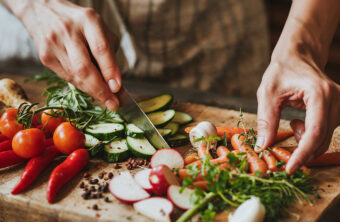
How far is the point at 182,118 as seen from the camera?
9.06ft

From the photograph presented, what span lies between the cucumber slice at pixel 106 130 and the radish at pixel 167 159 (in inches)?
16.4

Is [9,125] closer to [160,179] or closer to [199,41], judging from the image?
[160,179]

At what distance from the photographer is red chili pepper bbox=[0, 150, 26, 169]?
7.02ft

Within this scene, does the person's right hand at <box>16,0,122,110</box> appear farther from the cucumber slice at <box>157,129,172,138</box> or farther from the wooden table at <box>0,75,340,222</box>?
the wooden table at <box>0,75,340,222</box>

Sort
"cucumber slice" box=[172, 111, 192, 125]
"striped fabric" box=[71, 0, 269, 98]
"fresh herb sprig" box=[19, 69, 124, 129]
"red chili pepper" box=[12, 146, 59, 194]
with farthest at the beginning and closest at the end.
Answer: "striped fabric" box=[71, 0, 269, 98] → "cucumber slice" box=[172, 111, 192, 125] → "fresh herb sprig" box=[19, 69, 124, 129] → "red chili pepper" box=[12, 146, 59, 194]

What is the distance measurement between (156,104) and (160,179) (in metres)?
1.11

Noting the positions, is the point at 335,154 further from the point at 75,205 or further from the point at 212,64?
the point at 212,64

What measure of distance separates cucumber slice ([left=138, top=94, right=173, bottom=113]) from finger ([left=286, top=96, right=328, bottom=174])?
3.87 feet

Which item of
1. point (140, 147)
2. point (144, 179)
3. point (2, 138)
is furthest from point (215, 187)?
point (2, 138)

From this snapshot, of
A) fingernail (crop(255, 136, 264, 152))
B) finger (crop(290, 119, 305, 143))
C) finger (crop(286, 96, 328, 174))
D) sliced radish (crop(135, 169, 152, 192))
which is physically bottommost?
sliced radish (crop(135, 169, 152, 192))

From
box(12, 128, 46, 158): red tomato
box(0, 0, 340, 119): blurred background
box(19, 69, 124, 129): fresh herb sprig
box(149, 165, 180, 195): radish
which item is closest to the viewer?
box(149, 165, 180, 195): radish

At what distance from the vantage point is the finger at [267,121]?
206cm

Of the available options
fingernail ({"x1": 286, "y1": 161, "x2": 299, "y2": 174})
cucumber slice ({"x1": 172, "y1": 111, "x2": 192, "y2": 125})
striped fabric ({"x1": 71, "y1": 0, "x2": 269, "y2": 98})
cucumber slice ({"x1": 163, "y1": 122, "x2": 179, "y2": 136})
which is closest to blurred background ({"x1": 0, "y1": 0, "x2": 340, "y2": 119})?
striped fabric ({"x1": 71, "y1": 0, "x2": 269, "y2": 98})

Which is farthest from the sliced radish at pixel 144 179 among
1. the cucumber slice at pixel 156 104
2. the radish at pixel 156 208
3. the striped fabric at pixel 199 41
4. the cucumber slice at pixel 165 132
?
the striped fabric at pixel 199 41
